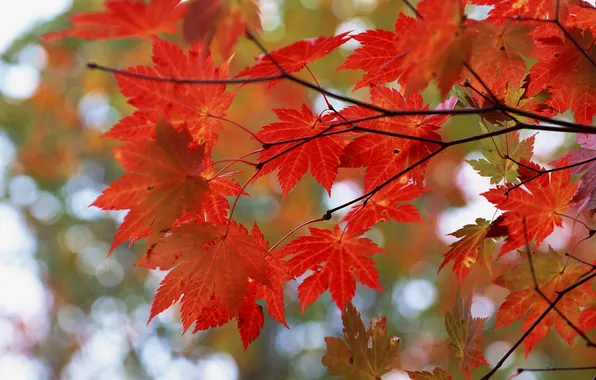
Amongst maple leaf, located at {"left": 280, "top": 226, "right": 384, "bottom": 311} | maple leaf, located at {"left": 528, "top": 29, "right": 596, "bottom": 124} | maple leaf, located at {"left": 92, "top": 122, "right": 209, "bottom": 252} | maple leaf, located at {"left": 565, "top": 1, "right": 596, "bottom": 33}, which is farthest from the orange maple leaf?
maple leaf, located at {"left": 565, "top": 1, "right": 596, "bottom": 33}

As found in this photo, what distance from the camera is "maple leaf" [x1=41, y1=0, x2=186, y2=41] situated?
2.01ft

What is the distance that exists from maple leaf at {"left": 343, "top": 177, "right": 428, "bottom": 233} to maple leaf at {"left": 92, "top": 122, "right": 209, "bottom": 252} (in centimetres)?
30

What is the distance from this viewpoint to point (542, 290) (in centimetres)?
90

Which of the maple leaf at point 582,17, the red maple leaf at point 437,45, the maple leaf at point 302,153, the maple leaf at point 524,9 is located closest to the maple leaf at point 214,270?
the maple leaf at point 302,153

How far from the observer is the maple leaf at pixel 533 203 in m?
0.86

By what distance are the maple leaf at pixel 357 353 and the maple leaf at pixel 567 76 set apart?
47 centimetres

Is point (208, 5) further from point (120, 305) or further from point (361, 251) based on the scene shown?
point (120, 305)

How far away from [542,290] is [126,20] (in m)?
0.79

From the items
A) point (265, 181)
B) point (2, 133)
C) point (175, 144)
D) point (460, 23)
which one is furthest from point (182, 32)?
point (2, 133)

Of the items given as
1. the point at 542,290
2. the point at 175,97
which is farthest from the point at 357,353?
the point at 175,97

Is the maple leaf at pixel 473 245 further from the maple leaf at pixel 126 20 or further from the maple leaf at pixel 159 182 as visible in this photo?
the maple leaf at pixel 126 20

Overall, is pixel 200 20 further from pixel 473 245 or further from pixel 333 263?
pixel 473 245

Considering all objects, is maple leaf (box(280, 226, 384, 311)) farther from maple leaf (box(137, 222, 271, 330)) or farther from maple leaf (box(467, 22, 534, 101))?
maple leaf (box(467, 22, 534, 101))

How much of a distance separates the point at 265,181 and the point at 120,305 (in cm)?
243
